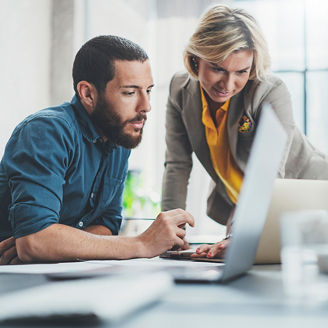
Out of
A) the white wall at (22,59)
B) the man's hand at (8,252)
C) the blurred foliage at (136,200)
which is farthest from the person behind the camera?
the blurred foliage at (136,200)

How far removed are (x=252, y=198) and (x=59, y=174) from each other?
74 centimetres

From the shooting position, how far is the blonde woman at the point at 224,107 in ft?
5.57

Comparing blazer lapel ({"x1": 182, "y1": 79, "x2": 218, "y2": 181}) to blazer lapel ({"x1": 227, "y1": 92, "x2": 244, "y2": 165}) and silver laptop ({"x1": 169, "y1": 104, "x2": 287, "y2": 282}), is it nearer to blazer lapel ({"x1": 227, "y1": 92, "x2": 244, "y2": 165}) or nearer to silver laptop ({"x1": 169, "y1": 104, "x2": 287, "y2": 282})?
blazer lapel ({"x1": 227, "y1": 92, "x2": 244, "y2": 165})

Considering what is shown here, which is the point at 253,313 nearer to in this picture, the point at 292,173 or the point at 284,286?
the point at 284,286

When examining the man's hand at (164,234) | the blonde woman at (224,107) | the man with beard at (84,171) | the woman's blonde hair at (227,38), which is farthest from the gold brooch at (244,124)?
the man's hand at (164,234)

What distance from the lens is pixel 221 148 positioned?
188cm

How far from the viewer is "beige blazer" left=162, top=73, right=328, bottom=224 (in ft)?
Answer: 5.74

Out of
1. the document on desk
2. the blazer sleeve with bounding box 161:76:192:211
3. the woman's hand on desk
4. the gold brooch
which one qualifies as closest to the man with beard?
the woman's hand on desk

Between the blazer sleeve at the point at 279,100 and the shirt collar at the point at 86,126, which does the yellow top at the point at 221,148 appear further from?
the shirt collar at the point at 86,126

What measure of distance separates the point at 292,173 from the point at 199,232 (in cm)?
253

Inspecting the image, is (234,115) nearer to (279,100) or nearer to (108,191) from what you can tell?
(279,100)

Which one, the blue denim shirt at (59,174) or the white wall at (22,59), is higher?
the white wall at (22,59)

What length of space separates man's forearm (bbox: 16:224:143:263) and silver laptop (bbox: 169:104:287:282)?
0.37 meters

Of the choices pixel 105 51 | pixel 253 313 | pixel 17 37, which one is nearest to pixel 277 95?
pixel 105 51
